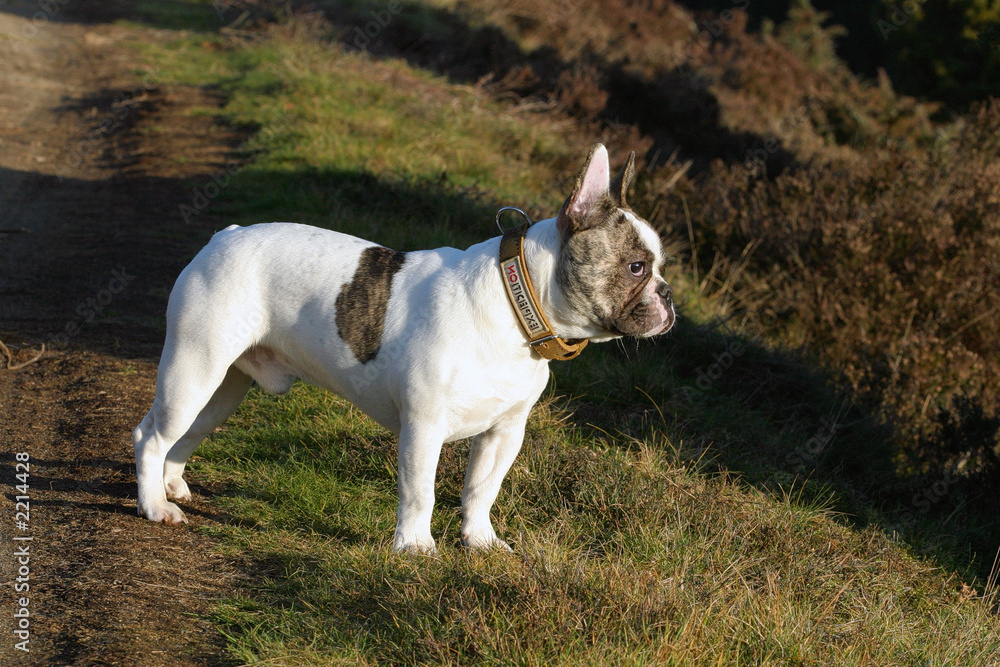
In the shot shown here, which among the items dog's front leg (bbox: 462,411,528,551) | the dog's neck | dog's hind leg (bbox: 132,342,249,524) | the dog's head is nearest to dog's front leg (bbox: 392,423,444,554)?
dog's front leg (bbox: 462,411,528,551)

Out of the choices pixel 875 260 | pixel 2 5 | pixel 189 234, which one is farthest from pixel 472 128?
pixel 2 5

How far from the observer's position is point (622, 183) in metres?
3.87

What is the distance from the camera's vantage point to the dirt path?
11.3 ft

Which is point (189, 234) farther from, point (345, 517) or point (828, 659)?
point (828, 659)

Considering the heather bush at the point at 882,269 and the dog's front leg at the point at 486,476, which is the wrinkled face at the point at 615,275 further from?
the heather bush at the point at 882,269

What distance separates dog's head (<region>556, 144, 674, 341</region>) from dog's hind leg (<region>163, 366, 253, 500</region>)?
1728mm

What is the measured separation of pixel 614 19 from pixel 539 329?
16.4m

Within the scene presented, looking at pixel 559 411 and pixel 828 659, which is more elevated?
pixel 828 659

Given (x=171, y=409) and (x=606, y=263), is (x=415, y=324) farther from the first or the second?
(x=171, y=409)

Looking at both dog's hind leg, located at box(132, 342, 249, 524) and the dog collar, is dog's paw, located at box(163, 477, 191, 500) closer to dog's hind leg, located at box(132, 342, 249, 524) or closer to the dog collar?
dog's hind leg, located at box(132, 342, 249, 524)

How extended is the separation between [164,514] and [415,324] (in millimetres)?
1542

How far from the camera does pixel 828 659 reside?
11.0ft

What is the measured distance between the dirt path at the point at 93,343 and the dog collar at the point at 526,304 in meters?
1.63

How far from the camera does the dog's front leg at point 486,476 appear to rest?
405 centimetres
